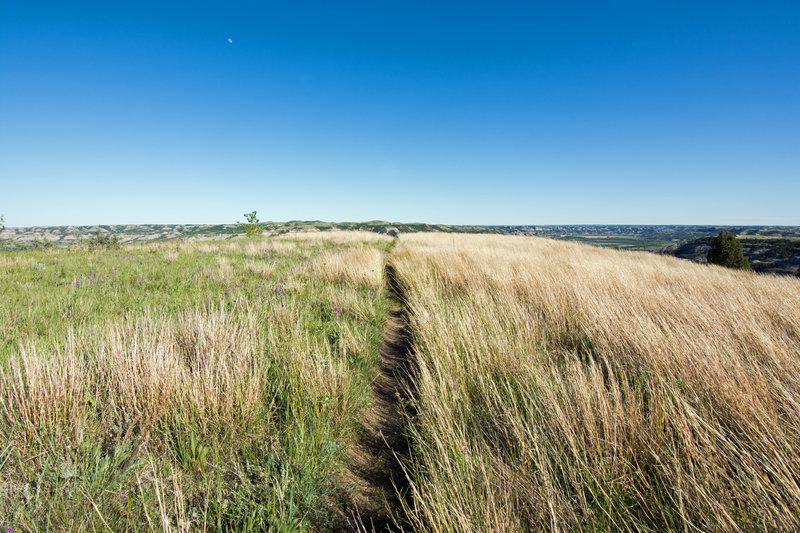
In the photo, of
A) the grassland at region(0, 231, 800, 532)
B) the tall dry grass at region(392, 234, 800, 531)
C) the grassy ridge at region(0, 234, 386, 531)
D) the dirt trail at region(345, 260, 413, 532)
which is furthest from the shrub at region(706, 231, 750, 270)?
the grassy ridge at region(0, 234, 386, 531)

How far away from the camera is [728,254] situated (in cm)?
1678

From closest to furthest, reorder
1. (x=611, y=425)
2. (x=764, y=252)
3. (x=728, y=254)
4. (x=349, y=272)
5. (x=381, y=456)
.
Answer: (x=611, y=425) → (x=381, y=456) → (x=349, y=272) → (x=728, y=254) → (x=764, y=252)

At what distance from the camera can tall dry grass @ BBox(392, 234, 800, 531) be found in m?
1.24

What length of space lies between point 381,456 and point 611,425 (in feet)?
4.90

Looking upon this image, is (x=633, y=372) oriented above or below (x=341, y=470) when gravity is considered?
above

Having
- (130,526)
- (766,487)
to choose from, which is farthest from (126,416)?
(766,487)

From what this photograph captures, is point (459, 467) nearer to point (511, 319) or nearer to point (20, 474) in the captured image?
point (20, 474)

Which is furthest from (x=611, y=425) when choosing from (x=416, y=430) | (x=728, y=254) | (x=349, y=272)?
(x=728, y=254)

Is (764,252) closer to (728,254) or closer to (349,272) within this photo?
(728,254)

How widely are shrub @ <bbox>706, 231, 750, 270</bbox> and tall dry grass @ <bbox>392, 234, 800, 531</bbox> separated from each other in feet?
63.7

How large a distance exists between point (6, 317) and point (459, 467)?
477 centimetres

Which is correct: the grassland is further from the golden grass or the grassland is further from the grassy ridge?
the golden grass

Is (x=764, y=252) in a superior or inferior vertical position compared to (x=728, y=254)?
inferior

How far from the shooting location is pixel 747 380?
1.93 m
